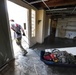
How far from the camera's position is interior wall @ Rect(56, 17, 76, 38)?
254 inches

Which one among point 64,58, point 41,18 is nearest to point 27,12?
point 41,18

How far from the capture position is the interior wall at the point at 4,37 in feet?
7.17

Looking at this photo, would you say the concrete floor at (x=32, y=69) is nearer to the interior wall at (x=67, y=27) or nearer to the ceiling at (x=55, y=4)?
the ceiling at (x=55, y=4)

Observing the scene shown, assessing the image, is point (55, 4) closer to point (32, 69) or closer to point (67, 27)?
point (32, 69)

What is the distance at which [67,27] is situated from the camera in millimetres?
6695

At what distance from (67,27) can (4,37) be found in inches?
227

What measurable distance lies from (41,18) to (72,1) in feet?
6.39

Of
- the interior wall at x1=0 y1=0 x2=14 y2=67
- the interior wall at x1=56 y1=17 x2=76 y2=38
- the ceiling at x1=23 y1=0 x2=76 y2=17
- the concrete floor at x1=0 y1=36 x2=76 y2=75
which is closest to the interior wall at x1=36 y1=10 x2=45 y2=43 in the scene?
the ceiling at x1=23 y1=0 x2=76 y2=17

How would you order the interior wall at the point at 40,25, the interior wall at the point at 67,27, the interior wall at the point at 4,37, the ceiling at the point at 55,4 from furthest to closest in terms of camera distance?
the interior wall at the point at 67,27
the interior wall at the point at 40,25
the ceiling at the point at 55,4
the interior wall at the point at 4,37

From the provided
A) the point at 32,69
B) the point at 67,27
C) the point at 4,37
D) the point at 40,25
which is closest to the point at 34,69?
the point at 32,69

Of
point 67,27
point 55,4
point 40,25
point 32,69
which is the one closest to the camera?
point 32,69

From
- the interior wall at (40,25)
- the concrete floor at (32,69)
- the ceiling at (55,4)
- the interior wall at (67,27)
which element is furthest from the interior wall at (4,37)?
the interior wall at (67,27)

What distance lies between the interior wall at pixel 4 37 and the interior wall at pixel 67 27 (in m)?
5.42

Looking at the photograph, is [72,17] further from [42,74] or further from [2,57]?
[2,57]
